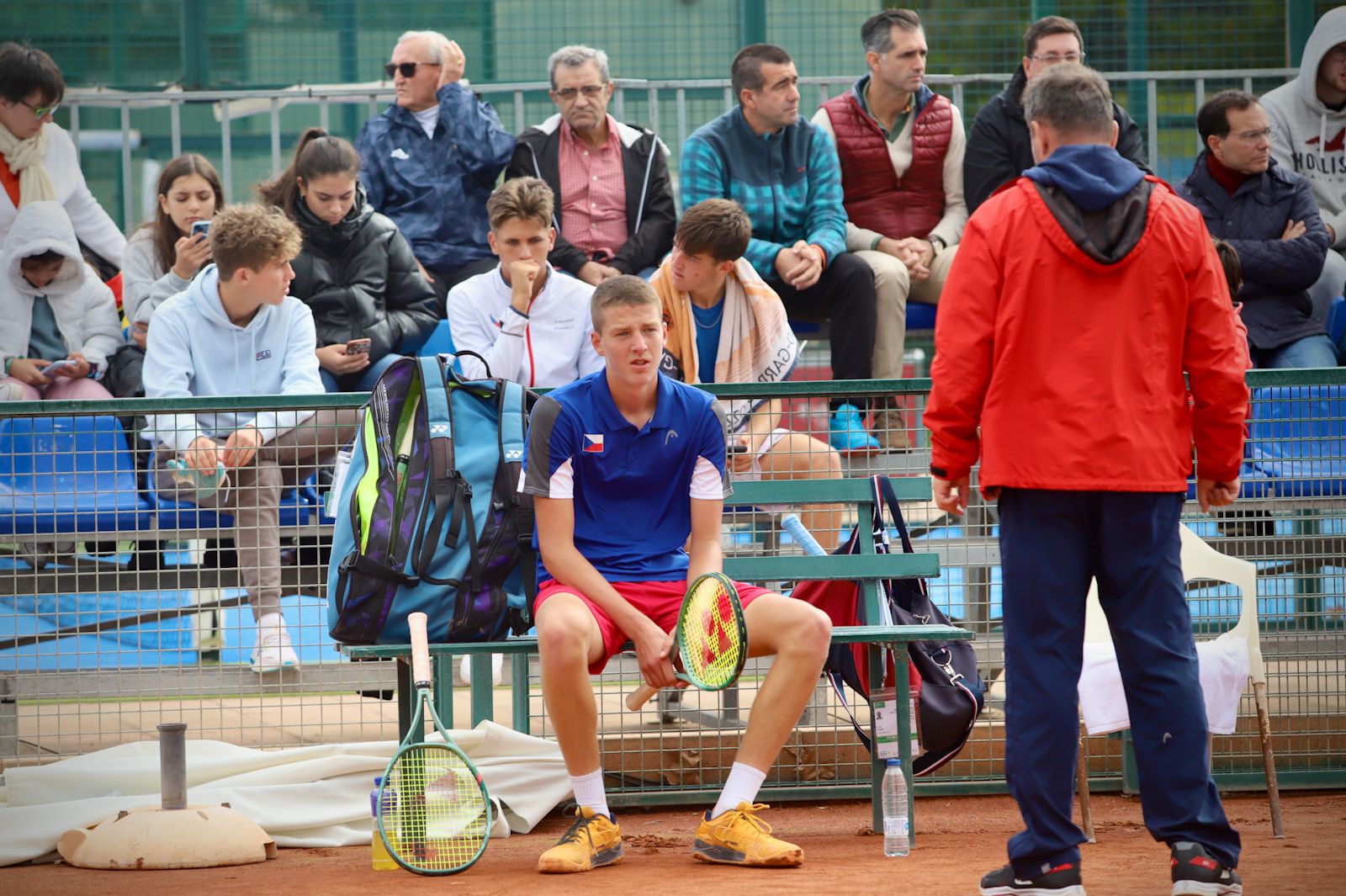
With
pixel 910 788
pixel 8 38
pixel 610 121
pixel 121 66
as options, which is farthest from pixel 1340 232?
pixel 8 38

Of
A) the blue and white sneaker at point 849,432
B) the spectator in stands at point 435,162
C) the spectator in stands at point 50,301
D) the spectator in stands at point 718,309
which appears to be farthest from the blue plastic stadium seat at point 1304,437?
the spectator in stands at point 50,301

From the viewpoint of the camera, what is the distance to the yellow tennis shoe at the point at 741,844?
4355 mm

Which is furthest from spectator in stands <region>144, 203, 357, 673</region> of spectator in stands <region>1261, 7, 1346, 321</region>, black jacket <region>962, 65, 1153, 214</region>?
spectator in stands <region>1261, 7, 1346, 321</region>

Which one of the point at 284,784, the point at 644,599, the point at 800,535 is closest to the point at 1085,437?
the point at 644,599

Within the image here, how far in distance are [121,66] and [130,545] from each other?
227 inches

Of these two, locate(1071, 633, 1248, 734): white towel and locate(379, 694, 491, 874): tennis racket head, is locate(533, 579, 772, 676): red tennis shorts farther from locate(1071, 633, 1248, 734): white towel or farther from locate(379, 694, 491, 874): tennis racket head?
locate(1071, 633, 1248, 734): white towel

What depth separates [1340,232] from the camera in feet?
27.1

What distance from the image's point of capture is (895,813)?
15.2ft

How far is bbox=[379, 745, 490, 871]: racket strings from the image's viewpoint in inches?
165

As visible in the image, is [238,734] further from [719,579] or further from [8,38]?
[8,38]

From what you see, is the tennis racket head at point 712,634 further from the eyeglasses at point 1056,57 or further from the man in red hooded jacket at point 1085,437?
the eyeglasses at point 1056,57

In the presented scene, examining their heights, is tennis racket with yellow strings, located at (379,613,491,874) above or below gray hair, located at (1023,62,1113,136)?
below

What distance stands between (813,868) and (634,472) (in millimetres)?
1292

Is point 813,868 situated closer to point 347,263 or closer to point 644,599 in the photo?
point 644,599
